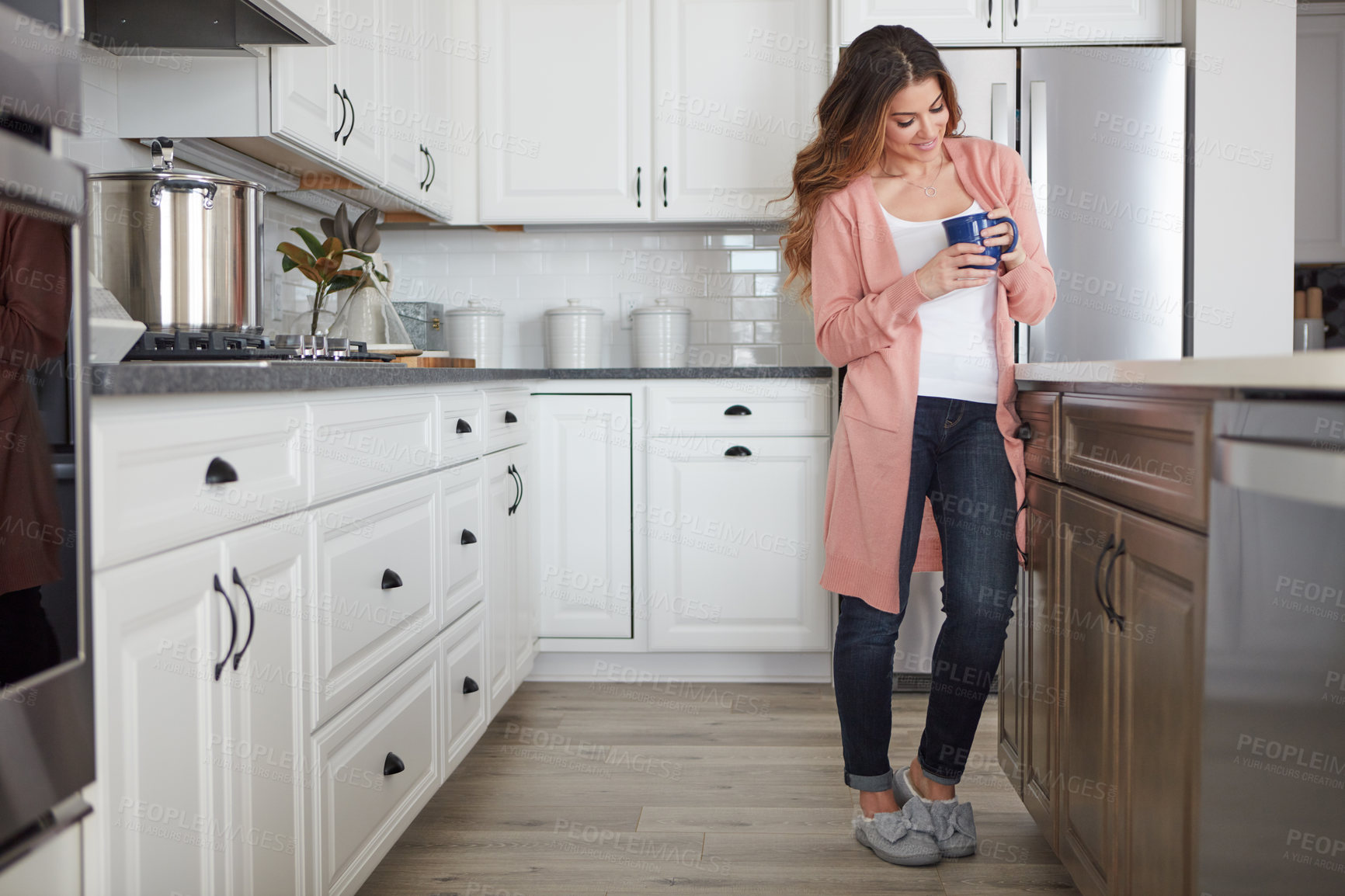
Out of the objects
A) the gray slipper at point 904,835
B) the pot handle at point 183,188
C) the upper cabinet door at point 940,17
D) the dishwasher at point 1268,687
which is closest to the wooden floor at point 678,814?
the gray slipper at point 904,835

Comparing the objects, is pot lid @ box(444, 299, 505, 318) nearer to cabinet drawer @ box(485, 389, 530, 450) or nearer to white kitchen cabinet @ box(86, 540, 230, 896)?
cabinet drawer @ box(485, 389, 530, 450)

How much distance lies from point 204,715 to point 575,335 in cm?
217

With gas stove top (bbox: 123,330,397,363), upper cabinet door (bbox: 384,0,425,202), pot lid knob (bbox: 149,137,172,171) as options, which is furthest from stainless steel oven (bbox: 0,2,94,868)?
upper cabinet door (bbox: 384,0,425,202)

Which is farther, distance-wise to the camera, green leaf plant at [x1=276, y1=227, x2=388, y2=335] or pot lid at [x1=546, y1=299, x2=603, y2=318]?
pot lid at [x1=546, y1=299, x2=603, y2=318]

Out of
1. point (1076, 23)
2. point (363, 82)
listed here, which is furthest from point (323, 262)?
point (1076, 23)

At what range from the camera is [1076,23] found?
8.77 feet

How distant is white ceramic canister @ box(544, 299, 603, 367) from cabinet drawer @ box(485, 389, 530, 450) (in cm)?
49

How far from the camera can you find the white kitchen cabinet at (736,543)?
272cm

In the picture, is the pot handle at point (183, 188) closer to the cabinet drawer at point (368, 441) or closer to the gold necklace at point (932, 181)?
the cabinet drawer at point (368, 441)

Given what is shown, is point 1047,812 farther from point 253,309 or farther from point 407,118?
point 407,118

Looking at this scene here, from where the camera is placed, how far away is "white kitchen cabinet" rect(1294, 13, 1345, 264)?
10.3 ft

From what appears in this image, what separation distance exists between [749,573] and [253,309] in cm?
152

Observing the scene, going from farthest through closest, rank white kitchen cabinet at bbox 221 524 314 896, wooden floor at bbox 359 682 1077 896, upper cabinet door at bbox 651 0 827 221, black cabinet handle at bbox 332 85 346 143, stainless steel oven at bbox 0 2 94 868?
upper cabinet door at bbox 651 0 827 221 → black cabinet handle at bbox 332 85 346 143 → wooden floor at bbox 359 682 1077 896 → white kitchen cabinet at bbox 221 524 314 896 → stainless steel oven at bbox 0 2 94 868

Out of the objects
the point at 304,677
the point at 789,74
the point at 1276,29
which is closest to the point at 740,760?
the point at 304,677
